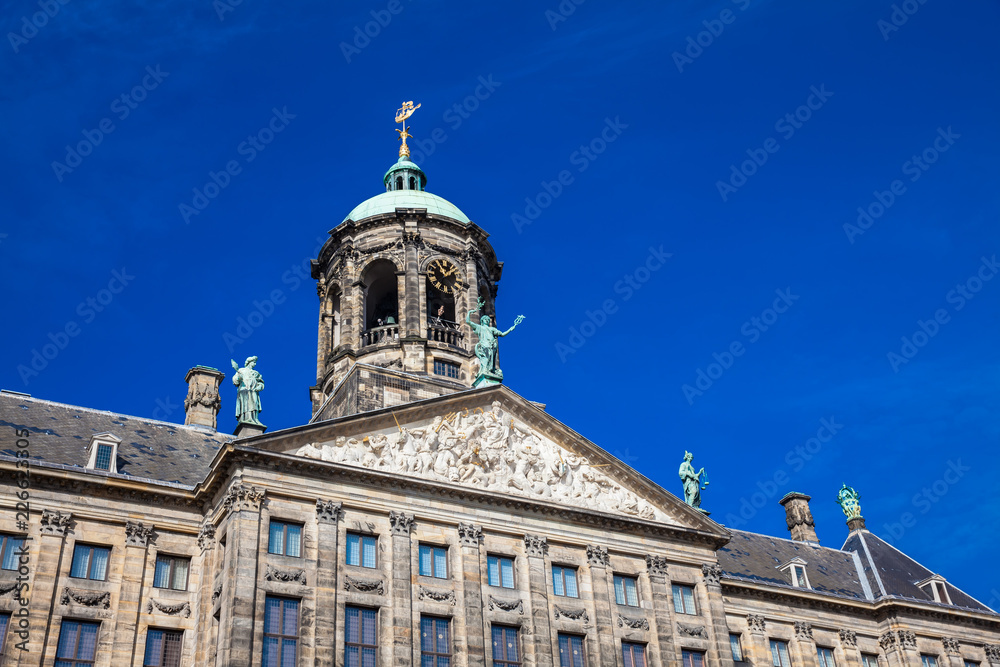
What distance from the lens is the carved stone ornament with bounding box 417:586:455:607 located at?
1204 inches

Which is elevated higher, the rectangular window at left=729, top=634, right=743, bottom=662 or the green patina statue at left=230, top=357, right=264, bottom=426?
the green patina statue at left=230, top=357, right=264, bottom=426

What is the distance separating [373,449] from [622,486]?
8906 millimetres

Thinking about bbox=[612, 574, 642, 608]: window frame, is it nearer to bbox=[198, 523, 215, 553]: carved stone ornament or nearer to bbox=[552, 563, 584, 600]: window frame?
bbox=[552, 563, 584, 600]: window frame

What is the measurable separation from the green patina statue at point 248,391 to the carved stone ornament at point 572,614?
35.0 ft

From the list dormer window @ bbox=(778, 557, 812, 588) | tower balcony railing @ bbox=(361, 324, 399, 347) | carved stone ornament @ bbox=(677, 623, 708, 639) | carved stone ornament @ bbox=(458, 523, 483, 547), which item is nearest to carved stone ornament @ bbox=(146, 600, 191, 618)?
carved stone ornament @ bbox=(458, 523, 483, 547)

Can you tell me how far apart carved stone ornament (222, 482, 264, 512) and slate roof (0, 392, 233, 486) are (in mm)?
3273

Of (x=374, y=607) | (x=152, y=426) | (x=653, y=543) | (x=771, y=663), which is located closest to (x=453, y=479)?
(x=374, y=607)

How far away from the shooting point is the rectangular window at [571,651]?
31.7 m

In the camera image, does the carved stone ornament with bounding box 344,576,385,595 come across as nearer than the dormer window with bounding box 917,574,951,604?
Yes

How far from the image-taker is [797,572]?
137 feet

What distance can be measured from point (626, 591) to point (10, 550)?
18099 mm

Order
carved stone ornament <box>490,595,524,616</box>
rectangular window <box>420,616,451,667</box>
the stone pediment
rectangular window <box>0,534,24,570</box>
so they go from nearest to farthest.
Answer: rectangular window <box>0,534,24,570</box>
rectangular window <box>420,616,451,667</box>
carved stone ornament <box>490,595,524,616</box>
the stone pediment

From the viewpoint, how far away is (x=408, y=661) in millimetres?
29172

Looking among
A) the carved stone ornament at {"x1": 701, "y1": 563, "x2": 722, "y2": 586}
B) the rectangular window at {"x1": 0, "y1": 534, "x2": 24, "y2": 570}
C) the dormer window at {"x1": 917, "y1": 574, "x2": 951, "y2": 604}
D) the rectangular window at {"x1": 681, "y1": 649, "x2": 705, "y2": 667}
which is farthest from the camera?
the dormer window at {"x1": 917, "y1": 574, "x2": 951, "y2": 604}
